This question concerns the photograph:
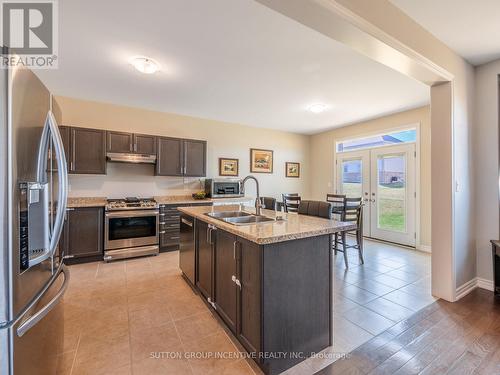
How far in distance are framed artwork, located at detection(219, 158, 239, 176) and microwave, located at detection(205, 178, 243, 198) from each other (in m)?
0.48

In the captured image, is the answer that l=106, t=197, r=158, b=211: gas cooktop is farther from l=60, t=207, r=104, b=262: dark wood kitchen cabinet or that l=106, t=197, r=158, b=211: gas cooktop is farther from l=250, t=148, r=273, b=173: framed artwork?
l=250, t=148, r=273, b=173: framed artwork

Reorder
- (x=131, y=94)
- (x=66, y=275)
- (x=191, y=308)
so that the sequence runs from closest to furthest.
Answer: (x=66, y=275) → (x=191, y=308) → (x=131, y=94)

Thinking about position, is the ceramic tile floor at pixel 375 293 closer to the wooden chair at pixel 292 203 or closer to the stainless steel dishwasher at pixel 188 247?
the wooden chair at pixel 292 203

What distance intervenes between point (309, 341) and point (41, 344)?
1.54 metres

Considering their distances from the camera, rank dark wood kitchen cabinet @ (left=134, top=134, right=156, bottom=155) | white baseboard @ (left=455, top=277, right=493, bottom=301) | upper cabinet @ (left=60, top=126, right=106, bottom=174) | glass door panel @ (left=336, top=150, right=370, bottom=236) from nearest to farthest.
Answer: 1. white baseboard @ (left=455, top=277, right=493, bottom=301)
2. upper cabinet @ (left=60, top=126, right=106, bottom=174)
3. dark wood kitchen cabinet @ (left=134, top=134, right=156, bottom=155)
4. glass door panel @ (left=336, top=150, right=370, bottom=236)

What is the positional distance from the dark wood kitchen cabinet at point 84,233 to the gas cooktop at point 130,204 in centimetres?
17

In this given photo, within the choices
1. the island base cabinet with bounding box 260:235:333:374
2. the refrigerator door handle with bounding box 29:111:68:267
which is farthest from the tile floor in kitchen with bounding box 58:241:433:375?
the refrigerator door handle with bounding box 29:111:68:267

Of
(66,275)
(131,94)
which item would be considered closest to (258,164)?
(131,94)

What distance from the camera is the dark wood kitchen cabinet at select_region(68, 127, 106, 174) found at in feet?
11.9

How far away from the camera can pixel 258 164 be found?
5.75 m

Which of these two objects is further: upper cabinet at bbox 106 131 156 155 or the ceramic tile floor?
upper cabinet at bbox 106 131 156 155

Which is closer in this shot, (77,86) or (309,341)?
(309,341)

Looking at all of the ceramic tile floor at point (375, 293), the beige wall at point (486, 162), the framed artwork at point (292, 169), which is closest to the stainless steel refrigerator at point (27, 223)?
the ceramic tile floor at point (375, 293)

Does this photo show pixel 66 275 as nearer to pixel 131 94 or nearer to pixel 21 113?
pixel 21 113
